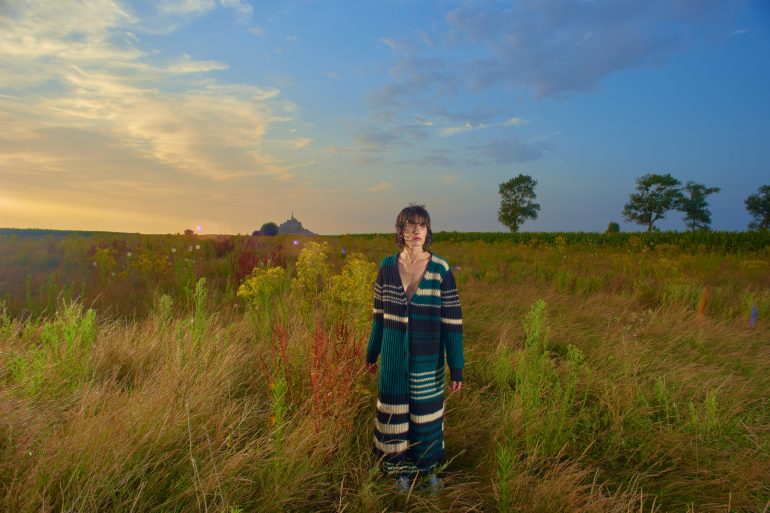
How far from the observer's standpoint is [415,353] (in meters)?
2.31

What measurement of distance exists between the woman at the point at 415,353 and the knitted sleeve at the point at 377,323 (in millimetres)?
45

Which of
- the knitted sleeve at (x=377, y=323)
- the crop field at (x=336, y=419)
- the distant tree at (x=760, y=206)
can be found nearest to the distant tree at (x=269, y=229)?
the crop field at (x=336, y=419)

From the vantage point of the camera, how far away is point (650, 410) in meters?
3.29

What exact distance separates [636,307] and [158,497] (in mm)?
7269

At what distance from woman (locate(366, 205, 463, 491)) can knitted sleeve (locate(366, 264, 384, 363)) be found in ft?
0.15

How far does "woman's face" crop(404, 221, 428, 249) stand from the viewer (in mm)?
2367

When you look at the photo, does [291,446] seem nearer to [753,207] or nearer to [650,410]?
[650,410]

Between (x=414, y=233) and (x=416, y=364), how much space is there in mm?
710

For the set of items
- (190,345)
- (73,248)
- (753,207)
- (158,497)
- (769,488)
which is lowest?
(769,488)

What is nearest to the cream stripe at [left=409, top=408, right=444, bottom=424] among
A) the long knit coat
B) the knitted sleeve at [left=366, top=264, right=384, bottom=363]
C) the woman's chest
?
the long knit coat

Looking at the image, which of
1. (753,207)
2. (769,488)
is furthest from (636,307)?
(753,207)

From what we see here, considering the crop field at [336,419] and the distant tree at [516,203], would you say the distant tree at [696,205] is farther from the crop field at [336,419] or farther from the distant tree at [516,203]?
the crop field at [336,419]

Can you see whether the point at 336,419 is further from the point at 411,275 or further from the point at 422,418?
the point at 411,275

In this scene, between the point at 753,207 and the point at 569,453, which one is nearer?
Answer: the point at 569,453
